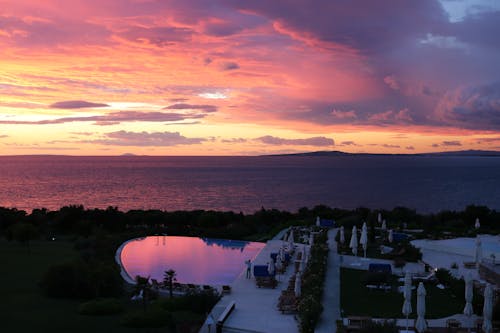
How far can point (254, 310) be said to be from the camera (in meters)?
12.5

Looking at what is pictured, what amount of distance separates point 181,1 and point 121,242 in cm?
1293

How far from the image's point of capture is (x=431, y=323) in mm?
10938

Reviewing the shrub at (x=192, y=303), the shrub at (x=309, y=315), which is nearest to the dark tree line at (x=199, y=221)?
the shrub at (x=192, y=303)

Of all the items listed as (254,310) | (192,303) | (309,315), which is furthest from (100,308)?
(309,315)

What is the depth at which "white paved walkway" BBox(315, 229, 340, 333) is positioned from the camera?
428 inches

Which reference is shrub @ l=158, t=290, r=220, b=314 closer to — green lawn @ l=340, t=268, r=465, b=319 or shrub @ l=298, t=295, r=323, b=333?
shrub @ l=298, t=295, r=323, b=333

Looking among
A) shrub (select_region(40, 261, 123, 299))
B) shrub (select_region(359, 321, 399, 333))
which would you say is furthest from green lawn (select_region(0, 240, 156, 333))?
shrub (select_region(359, 321, 399, 333))

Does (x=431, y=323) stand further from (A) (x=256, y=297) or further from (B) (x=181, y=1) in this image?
(B) (x=181, y=1)

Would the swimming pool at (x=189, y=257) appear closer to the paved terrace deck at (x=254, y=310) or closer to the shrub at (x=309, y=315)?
the paved terrace deck at (x=254, y=310)

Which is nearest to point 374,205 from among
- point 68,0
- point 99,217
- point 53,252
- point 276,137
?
point 276,137

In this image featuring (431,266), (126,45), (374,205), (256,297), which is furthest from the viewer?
(374,205)

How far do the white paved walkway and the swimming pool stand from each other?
3.57 metres

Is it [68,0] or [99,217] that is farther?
[99,217]

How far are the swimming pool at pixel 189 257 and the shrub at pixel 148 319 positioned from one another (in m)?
4.84
